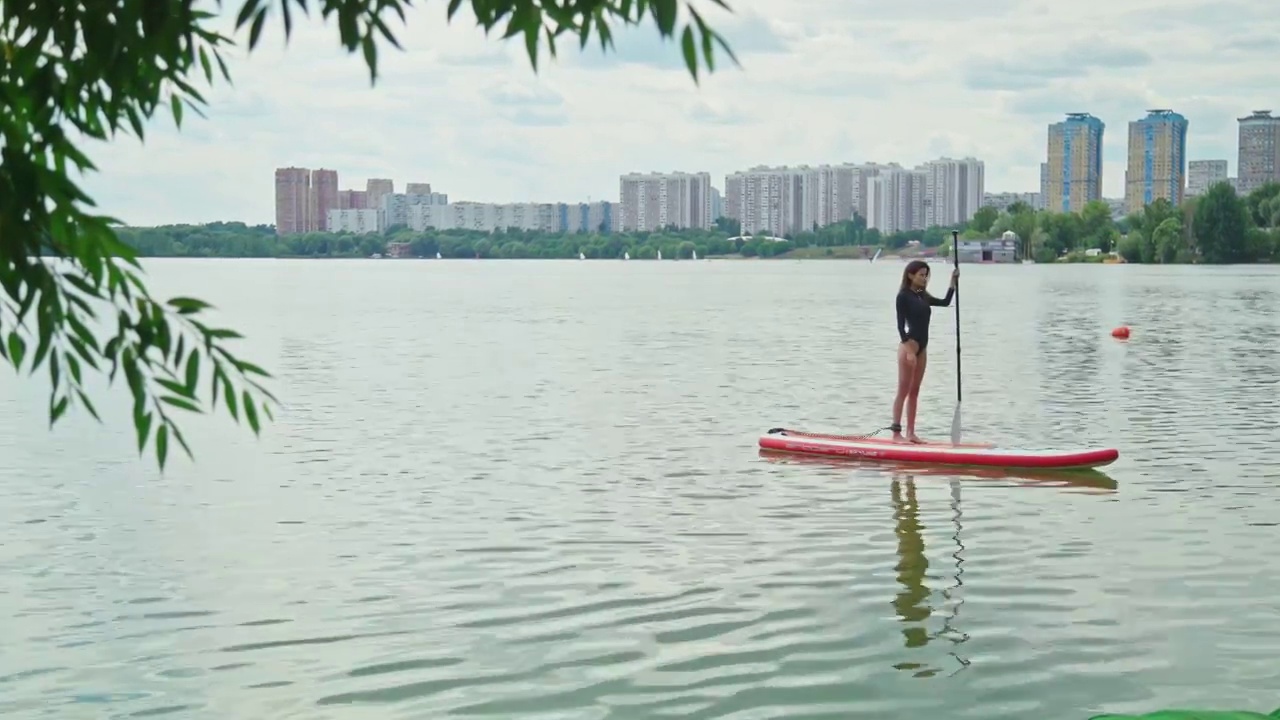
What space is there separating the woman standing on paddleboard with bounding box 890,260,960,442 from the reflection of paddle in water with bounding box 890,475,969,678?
1.73 meters

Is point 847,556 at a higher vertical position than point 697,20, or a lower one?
lower

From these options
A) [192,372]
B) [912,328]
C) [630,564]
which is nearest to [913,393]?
[912,328]

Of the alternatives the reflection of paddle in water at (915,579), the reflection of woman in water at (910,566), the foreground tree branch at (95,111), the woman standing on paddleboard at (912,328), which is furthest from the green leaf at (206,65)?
the woman standing on paddleboard at (912,328)

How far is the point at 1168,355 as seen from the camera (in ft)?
109

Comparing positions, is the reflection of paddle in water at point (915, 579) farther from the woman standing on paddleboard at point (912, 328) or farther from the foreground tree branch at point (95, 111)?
the foreground tree branch at point (95, 111)

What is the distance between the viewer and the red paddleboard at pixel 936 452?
15.4 metres

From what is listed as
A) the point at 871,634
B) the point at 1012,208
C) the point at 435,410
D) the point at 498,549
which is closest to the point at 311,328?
the point at 435,410

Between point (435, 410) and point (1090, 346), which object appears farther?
point (1090, 346)

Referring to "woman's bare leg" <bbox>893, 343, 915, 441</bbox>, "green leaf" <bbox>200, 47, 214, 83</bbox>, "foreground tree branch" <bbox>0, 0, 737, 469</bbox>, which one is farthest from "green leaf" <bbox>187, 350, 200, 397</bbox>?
"woman's bare leg" <bbox>893, 343, 915, 441</bbox>

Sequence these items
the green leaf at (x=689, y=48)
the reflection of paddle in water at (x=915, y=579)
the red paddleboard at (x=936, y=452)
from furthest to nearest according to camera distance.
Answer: the red paddleboard at (x=936, y=452) < the reflection of paddle in water at (x=915, y=579) < the green leaf at (x=689, y=48)

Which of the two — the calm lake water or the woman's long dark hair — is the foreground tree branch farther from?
the woman's long dark hair

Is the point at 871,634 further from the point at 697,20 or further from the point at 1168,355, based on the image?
the point at 1168,355

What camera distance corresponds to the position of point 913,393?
54.5ft

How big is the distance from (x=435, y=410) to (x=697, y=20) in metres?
19.3
